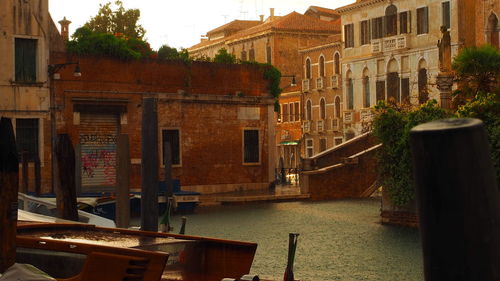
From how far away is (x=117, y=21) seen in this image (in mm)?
41281

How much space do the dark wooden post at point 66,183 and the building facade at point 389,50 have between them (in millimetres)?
21869

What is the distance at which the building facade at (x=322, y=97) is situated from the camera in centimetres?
4344

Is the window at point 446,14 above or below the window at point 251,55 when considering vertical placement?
below

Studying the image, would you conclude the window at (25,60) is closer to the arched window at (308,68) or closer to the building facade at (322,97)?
the building facade at (322,97)

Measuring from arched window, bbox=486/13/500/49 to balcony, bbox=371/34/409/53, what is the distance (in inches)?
235

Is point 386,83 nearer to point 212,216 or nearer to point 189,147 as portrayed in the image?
point 189,147

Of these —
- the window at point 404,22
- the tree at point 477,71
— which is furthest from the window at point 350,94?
the tree at point 477,71

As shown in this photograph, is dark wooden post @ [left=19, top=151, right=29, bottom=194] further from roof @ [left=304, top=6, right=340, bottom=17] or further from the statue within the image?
roof @ [left=304, top=6, right=340, bottom=17]

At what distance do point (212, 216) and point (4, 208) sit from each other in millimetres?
17182

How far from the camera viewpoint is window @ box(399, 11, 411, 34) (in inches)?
1469

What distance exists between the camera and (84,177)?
91.1ft

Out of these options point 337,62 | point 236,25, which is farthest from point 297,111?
point 236,25

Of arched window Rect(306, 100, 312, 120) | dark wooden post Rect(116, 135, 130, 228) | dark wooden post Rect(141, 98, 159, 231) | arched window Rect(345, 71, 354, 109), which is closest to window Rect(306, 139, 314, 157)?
arched window Rect(306, 100, 312, 120)

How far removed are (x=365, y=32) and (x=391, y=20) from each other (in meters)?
1.87
